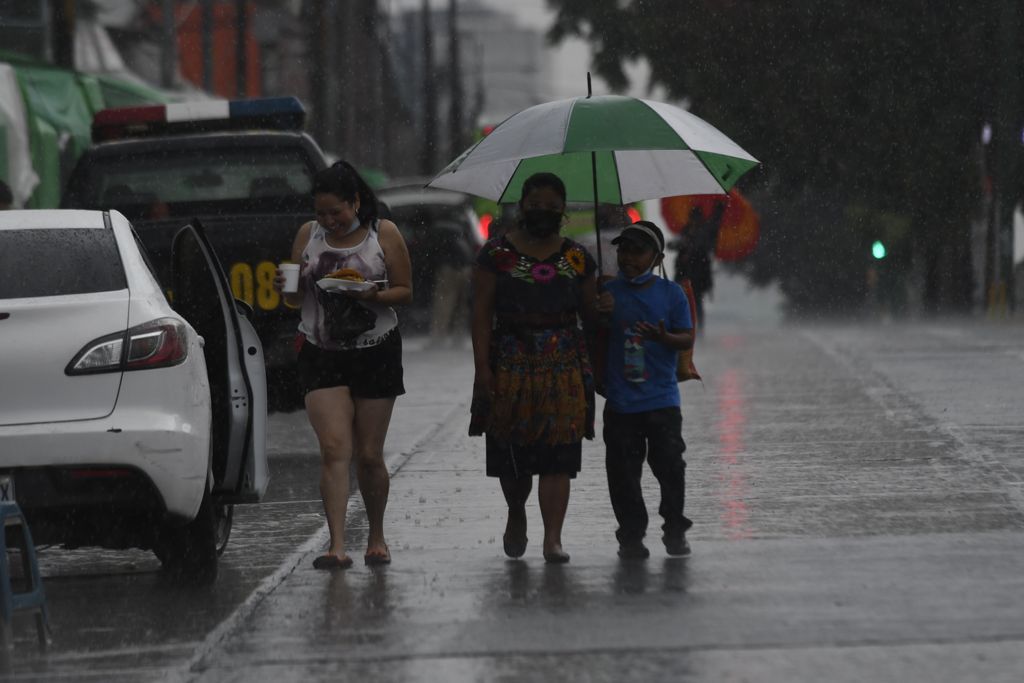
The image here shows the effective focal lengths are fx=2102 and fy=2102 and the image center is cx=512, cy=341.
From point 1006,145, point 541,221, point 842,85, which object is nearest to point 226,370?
point 541,221

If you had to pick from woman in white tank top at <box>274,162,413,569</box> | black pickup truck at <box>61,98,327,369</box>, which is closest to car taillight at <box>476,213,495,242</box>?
black pickup truck at <box>61,98,327,369</box>

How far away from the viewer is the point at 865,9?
3544 centimetres

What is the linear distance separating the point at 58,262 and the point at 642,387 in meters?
2.33

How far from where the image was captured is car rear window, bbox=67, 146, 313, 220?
13.4 metres

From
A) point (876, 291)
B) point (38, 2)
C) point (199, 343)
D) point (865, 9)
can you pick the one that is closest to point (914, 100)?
point (865, 9)

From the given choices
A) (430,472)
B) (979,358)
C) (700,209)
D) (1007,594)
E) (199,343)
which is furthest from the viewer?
(700,209)

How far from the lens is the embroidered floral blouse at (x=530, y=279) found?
26.8ft

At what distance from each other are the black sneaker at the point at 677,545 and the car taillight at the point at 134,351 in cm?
206

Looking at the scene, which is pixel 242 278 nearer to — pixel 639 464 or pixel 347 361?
pixel 347 361

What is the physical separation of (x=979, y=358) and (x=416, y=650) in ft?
49.3

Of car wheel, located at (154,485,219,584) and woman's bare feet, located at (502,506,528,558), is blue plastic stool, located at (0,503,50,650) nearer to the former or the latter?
car wheel, located at (154,485,219,584)

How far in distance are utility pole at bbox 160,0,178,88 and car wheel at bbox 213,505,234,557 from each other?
26816 millimetres

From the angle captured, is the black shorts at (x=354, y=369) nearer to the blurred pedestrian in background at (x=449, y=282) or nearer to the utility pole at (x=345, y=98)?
the blurred pedestrian in background at (x=449, y=282)

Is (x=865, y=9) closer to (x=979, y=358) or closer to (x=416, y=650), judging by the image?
(x=979, y=358)
